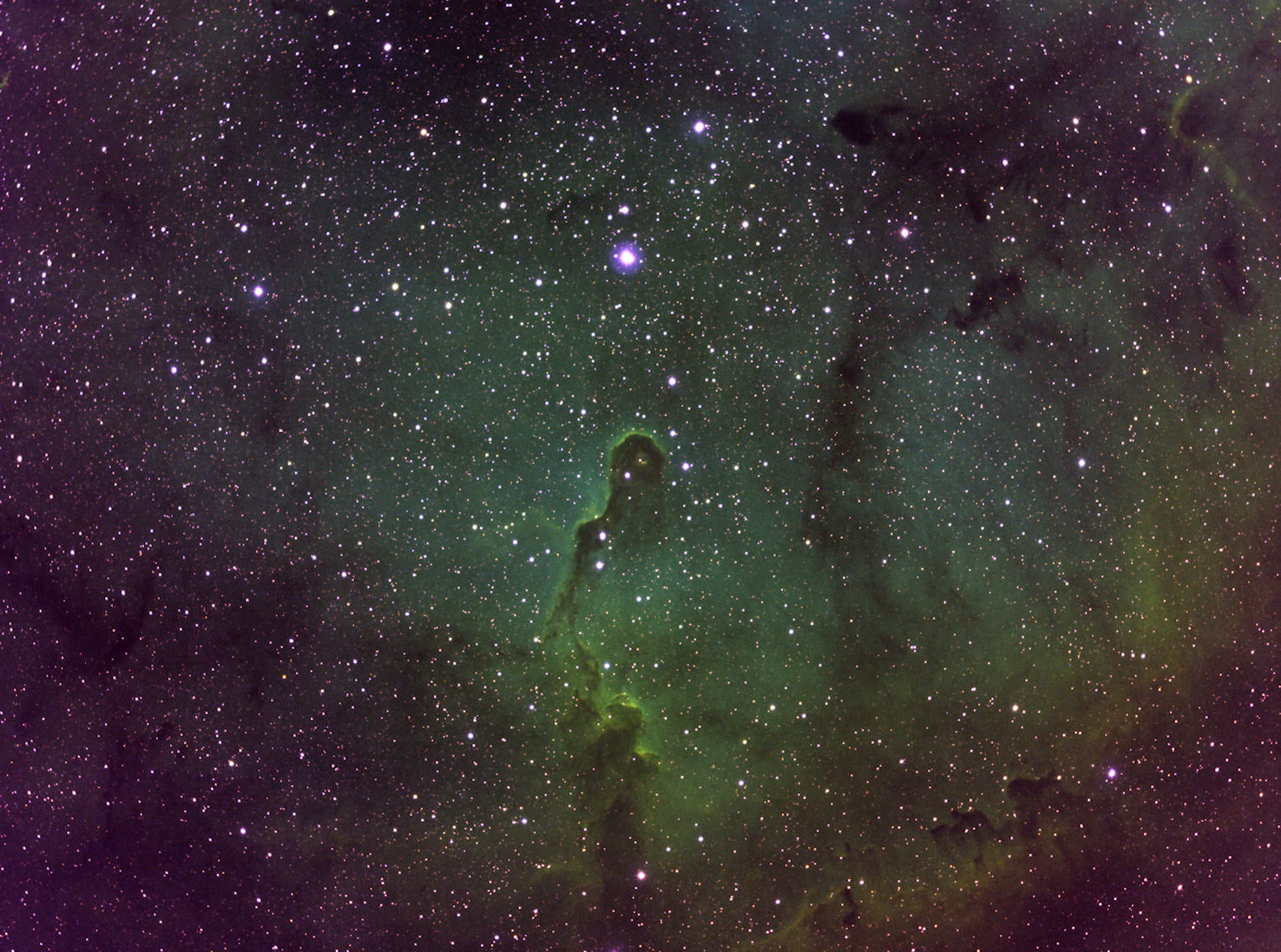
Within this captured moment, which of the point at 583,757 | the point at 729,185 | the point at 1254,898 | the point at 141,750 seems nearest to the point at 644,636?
the point at 583,757

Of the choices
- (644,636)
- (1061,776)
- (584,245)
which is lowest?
(1061,776)

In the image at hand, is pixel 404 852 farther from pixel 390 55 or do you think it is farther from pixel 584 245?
pixel 390 55

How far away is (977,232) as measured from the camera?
0.77m

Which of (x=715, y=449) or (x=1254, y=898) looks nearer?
(x=715, y=449)

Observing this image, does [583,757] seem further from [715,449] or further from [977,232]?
[977,232]

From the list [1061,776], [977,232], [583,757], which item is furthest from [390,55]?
[1061,776]

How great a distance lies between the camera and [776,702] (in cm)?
75

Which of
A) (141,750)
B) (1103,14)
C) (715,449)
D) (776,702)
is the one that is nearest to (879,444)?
(715,449)

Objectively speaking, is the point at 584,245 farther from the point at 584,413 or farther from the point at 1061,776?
the point at 1061,776

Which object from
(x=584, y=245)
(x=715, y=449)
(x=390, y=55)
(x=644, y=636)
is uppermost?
(x=390, y=55)

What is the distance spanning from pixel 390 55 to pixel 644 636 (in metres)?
0.67

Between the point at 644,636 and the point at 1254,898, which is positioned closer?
the point at 644,636

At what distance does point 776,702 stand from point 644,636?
0.52 ft

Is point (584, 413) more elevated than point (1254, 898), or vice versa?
point (584, 413)
